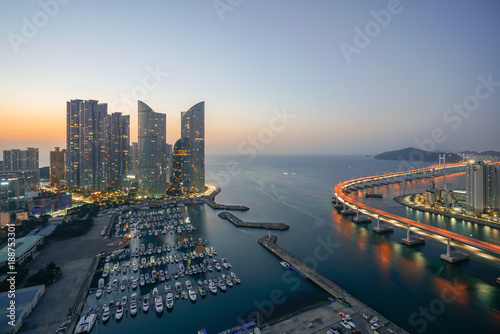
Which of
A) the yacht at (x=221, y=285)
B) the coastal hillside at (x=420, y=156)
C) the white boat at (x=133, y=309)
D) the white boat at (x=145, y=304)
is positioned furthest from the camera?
the coastal hillside at (x=420, y=156)

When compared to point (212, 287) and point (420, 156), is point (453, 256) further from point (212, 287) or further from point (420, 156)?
point (420, 156)

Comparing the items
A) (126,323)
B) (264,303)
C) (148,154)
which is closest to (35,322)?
(126,323)

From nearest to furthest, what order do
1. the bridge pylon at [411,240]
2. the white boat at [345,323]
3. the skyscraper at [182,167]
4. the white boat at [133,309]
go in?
the white boat at [345,323] < the white boat at [133,309] < the bridge pylon at [411,240] < the skyscraper at [182,167]

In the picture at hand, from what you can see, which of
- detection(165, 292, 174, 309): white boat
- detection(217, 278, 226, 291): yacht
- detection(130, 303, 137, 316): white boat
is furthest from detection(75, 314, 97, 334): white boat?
detection(217, 278, 226, 291): yacht

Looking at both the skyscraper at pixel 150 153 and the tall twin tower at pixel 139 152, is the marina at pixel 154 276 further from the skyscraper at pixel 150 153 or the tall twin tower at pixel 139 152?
the tall twin tower at pixel 139 152

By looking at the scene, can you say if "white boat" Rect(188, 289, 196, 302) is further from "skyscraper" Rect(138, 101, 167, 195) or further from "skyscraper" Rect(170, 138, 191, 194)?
"skyscraper" Rect(170, 138, 191, 194)

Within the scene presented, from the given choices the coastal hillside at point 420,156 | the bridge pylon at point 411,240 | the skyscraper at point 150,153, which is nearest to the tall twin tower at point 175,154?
the skyscraper at point 150,153

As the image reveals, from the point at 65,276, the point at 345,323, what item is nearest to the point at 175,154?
the point at 65,276
